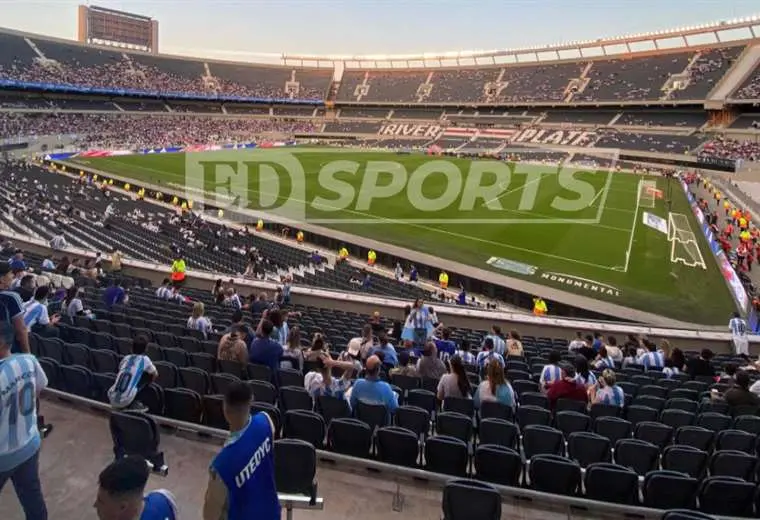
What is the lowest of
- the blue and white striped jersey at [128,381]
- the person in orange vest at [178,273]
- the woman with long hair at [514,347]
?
the person in orange vest at [178,273]

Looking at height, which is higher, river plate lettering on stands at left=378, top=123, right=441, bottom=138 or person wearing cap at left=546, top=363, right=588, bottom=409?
river plate lettering on stands at left=378, top=123, right=441, bottom=138

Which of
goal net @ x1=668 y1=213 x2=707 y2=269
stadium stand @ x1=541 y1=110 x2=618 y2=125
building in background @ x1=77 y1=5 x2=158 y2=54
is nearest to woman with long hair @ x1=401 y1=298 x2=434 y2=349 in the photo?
goal net @ x1=668 y1=213 x2=707 y2=269

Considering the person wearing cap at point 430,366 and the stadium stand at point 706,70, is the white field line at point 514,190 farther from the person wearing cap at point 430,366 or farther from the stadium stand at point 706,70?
the stadium stand at point 706,70

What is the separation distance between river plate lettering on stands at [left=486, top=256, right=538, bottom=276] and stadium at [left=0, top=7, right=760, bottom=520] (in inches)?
6.9

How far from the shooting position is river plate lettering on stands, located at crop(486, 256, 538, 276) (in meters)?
24.9

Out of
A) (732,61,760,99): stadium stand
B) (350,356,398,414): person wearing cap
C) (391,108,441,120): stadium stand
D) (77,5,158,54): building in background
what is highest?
(77,5,158,54): building in background

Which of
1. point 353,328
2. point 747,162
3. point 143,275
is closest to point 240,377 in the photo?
point 353,328

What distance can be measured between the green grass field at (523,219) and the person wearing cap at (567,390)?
14.7 metres

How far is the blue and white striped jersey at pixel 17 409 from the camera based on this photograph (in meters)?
3.96

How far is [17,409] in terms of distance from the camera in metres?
4.03

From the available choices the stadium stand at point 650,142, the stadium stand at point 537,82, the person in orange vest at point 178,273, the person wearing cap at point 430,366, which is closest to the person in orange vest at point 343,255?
the person in orange vest at point 178,273

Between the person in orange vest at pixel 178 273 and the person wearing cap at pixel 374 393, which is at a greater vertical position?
the person wearing cap at pixel 374 393

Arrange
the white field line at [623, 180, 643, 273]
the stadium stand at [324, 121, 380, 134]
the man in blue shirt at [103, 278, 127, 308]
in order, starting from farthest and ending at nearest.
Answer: the stadium stand at [324, 121, 380, 134], the white field line at [623, 180, 643, 273], the man in blue shirt at [103, 278, 127, 308]

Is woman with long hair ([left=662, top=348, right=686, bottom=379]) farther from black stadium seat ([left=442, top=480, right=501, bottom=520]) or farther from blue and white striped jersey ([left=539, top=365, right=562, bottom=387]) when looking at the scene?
black stadium seat ([left=442, top=480, right=501, bottom=520])
